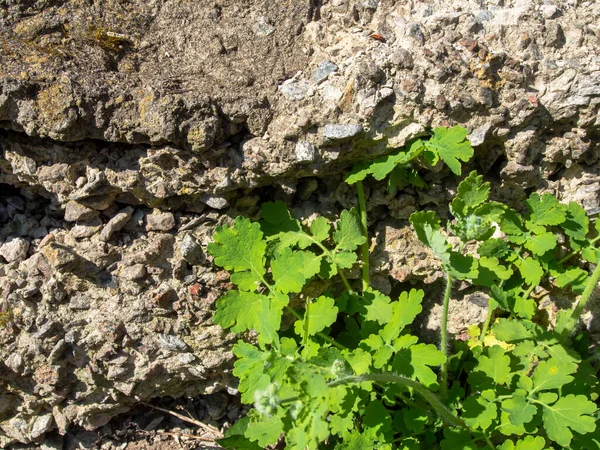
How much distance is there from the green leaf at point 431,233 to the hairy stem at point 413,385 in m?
0.61

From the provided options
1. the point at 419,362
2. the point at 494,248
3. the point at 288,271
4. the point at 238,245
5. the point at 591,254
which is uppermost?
the point at 238,245

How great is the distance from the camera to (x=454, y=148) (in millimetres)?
3084

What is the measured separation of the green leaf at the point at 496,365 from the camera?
125 inches

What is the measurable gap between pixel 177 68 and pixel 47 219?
1.16 meters

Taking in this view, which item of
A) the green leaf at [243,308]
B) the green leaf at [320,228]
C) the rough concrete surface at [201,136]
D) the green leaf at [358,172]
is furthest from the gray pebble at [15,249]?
the green leaf at [358,172]

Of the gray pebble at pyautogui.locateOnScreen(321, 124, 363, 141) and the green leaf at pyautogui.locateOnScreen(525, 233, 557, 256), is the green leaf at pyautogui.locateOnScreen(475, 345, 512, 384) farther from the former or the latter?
the gray pebble at pyautogui.locateOnScreen(321, 124, 363, 141)

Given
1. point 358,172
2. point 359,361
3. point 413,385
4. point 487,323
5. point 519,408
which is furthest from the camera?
point 487,323

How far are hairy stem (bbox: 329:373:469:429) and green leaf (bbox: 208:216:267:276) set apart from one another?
916 millimetres

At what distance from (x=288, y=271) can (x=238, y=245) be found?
0.31m

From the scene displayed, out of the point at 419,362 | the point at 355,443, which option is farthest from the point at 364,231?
the point at 355,443

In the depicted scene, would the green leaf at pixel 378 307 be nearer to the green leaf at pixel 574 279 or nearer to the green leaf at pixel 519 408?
the green leaf at pixel 519 408

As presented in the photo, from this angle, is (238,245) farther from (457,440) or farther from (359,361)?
(457,440)

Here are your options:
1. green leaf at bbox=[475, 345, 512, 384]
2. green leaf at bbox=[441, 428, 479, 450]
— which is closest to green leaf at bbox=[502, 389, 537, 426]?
green leaf at bbox=[475, 345, 512, 384]

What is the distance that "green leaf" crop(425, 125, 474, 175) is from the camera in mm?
3068
